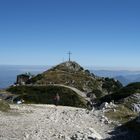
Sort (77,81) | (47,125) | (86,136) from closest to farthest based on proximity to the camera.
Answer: (86,136), (47,125), (77,81)

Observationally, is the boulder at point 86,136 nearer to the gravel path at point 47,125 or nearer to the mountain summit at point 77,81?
the gravel path at point 47,125

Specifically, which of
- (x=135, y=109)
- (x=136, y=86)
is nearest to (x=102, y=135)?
(x=135, y=109)

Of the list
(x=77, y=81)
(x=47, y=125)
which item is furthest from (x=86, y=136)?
(x=77, y=81)

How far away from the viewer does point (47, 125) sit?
1088 inches

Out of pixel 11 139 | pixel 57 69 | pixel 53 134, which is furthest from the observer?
pixel 57 69

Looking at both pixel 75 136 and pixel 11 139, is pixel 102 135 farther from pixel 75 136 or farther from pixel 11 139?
pixel 11 139

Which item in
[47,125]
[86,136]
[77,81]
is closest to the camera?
[86,136]

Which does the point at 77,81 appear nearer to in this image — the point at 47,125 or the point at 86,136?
the point at 47,125

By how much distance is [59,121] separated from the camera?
97.5 ft

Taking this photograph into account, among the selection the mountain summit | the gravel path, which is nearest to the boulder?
the gravel path

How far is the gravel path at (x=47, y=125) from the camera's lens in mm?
24297

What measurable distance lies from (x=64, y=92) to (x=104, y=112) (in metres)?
57.4

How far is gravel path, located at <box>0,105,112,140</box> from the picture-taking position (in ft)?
79.7

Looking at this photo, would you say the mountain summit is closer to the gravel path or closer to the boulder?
the gravel path
